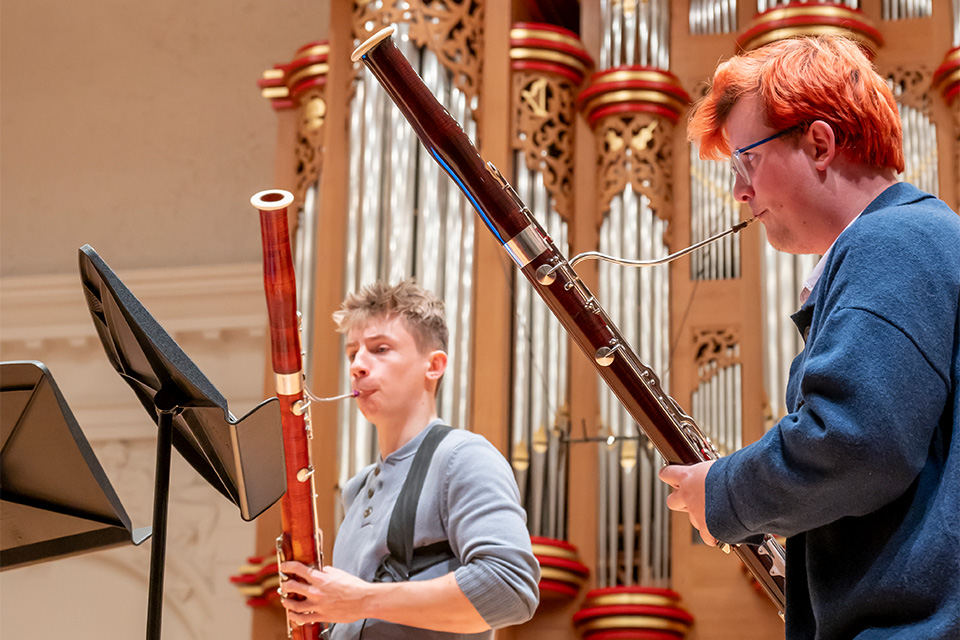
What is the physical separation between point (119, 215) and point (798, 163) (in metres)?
5.15

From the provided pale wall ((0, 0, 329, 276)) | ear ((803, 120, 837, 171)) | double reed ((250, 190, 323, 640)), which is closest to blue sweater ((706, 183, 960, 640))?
ear ((803, 120, 837, 171))

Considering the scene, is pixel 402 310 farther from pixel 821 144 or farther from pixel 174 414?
→ pixel 821 144

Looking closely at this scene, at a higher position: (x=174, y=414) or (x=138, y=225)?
(x=138, y=225)

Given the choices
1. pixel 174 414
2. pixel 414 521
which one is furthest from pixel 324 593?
pixel 174 414

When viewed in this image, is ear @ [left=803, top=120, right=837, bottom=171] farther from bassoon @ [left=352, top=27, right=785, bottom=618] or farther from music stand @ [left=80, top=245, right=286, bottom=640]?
music stand @ [left=80, top=245, right=286, bottom=640]

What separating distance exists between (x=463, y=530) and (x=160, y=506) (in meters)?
0.61

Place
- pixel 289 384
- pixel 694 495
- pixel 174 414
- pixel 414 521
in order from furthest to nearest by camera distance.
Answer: pixel 414 521, pixel 289 384, pixel 174 414, pixel 694 495

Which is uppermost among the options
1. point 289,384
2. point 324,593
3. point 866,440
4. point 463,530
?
point 289,384

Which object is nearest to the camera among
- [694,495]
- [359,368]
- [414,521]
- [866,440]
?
[866,440]

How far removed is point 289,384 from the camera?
2211 millimetres

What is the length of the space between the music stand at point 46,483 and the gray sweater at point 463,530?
0.54 metres

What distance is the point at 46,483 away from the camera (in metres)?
1.93

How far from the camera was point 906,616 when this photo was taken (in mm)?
1431

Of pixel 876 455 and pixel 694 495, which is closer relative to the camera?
pixel 876 455
